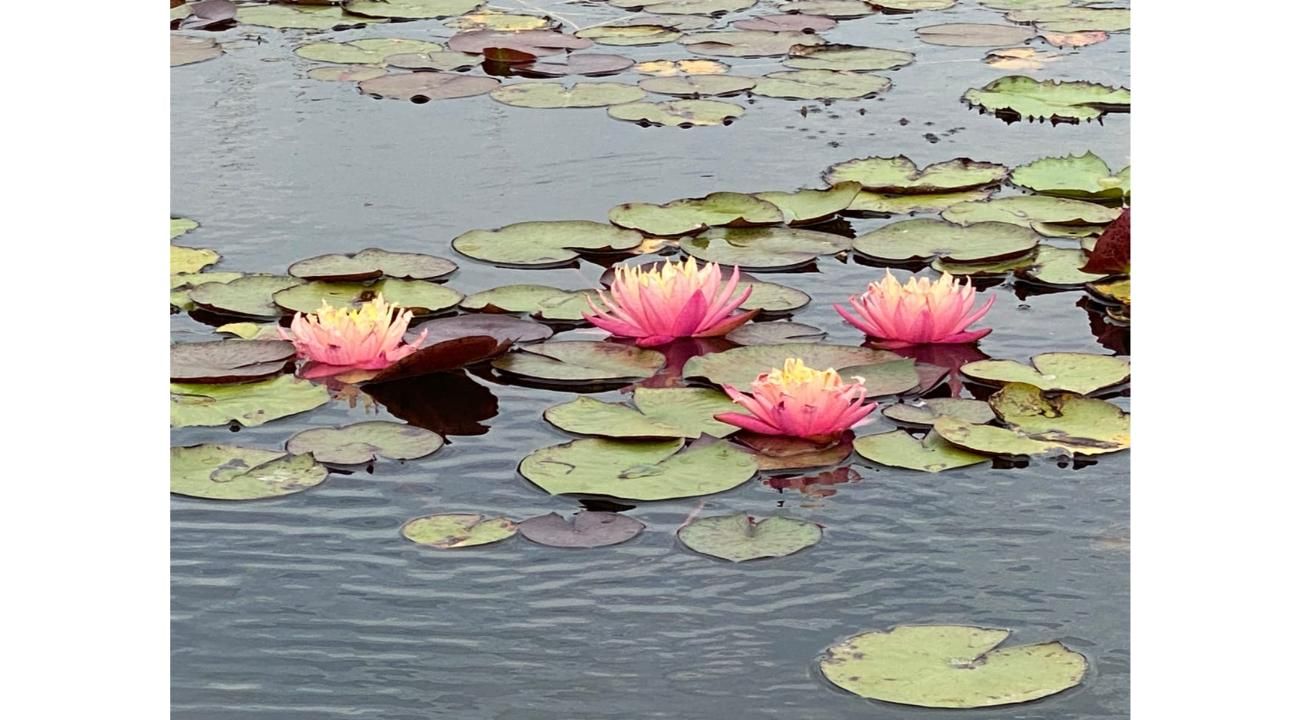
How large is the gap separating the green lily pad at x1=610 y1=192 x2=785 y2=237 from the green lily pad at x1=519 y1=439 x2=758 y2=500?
1242 millimetres

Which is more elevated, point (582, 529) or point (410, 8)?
point (410, 8)

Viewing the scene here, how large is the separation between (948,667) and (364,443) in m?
1.32

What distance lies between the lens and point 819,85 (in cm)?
620

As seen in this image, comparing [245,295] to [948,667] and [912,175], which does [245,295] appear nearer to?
[912,175]

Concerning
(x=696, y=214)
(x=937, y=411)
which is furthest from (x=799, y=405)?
(x=696, y=214)

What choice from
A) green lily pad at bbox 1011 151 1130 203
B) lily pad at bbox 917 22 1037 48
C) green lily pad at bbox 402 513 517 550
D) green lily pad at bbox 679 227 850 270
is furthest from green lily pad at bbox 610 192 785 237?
lily pad at bbox 917 22 1037 48

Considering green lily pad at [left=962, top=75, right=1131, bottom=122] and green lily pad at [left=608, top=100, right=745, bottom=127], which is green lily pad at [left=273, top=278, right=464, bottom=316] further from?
green lily pad at [left=962, top=75, right=1131, bottom=122]

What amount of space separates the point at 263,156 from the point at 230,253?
2.87 ft

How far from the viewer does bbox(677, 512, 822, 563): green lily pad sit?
313 centimetres

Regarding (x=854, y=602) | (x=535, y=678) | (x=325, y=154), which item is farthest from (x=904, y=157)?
(x=535, y=678)

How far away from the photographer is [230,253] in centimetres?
458

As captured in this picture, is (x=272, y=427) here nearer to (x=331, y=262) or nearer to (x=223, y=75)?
(x=331, y=262)

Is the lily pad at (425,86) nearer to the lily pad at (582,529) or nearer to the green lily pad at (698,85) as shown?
the green lily pad at (698,85)

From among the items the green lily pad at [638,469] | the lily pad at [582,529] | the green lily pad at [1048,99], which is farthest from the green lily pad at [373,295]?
the green lily pad at [1048,99]
